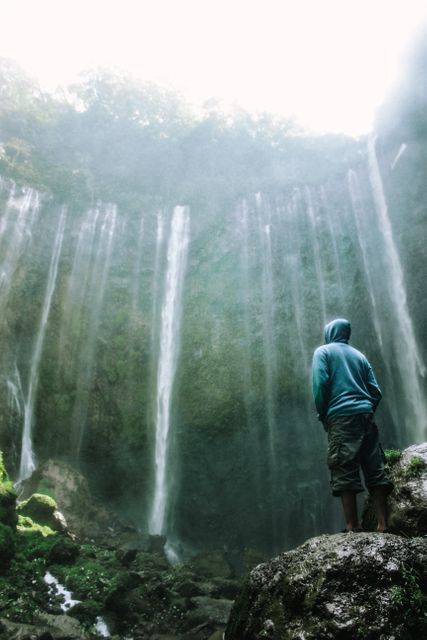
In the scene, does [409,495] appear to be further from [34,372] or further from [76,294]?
[76,294]

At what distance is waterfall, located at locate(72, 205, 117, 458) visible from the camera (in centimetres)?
1484

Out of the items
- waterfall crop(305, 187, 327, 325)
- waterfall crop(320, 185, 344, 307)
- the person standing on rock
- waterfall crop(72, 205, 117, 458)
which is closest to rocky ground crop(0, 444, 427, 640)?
the person standing on rock

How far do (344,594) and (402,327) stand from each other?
41.0 ft

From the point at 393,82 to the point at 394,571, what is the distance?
53.9 feet

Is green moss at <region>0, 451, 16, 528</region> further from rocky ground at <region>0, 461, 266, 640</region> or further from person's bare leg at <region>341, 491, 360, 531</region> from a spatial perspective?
→ person's bare leg at <region>341, 491, 360, 531</region>

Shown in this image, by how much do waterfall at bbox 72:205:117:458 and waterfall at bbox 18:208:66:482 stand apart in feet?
3.96

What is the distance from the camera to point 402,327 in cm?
1357

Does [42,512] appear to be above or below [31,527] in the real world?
above


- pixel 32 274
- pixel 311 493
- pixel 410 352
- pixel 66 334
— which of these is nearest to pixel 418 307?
pixel 410 352

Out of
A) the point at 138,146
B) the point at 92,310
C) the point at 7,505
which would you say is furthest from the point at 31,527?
the point at 138,146

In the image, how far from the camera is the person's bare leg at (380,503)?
10.7 feet

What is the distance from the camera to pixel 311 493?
Answer: 14320 mm

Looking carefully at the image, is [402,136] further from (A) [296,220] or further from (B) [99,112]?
(B) [99,112]

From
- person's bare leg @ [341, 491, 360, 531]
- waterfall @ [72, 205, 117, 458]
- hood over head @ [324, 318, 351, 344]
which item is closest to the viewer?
person's bare leg @ [341, 491, 360, 531]
